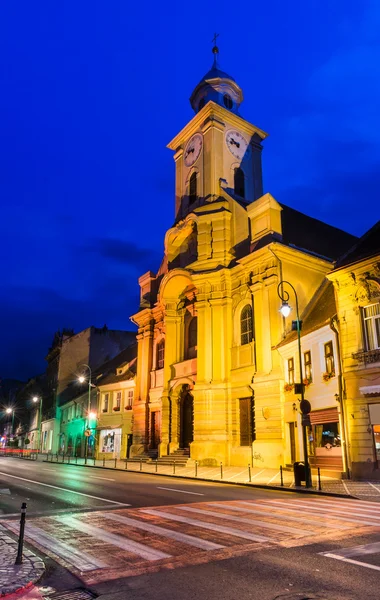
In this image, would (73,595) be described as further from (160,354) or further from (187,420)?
(160,354)

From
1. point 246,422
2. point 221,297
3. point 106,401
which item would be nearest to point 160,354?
point 106,401

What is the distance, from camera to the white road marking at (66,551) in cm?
651

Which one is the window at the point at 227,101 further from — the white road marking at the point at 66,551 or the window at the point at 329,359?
the white road marking at the point at 66,551

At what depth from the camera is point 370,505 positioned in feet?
42.3

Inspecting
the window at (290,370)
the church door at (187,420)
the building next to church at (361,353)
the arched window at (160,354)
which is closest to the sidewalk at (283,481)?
the building next to church at (361,353)

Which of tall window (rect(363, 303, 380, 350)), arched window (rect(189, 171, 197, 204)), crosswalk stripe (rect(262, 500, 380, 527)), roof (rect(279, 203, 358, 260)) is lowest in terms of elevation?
crosswalk stripe (rect(262, 500, 380, 527))

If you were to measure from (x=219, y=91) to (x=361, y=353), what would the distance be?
103 feet

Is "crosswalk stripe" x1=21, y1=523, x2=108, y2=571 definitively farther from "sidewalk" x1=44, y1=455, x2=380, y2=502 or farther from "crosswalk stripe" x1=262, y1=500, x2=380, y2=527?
"sidewalk" x1=44, y1=455, x2=380, y2=502

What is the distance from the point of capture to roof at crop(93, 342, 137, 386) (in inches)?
1777

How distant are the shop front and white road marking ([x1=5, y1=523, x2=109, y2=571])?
1639cm

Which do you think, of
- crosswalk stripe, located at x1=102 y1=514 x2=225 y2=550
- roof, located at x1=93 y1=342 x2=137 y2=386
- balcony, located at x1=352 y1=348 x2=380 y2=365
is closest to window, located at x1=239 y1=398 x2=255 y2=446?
balcony, located at x1=352 y1=348 x2=380 y2=365

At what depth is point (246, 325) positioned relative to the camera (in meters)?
32.0

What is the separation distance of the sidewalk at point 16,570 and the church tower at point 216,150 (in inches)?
1282

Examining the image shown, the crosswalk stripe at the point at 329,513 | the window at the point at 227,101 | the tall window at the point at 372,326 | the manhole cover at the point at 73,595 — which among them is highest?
the window at the point at 227,101
